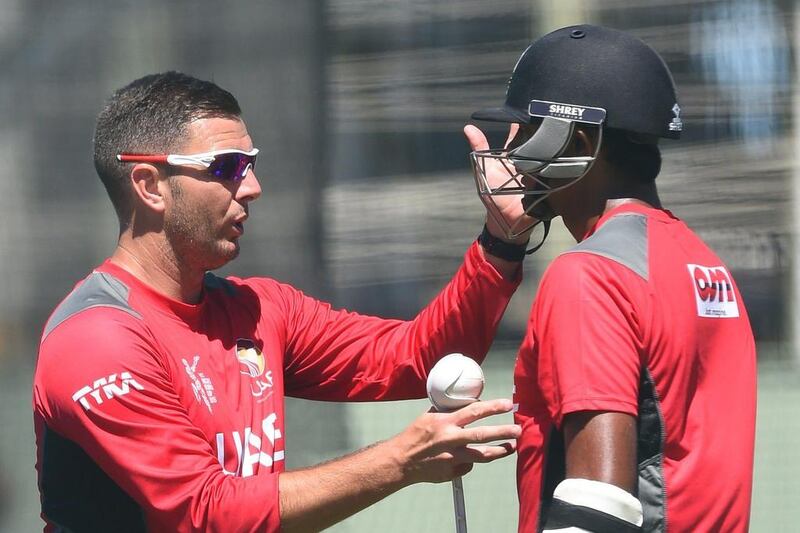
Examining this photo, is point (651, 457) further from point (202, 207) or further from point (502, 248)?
point (202, 207)

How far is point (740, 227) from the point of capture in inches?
158

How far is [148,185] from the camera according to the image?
2.76m

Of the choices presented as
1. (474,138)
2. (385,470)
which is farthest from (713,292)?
(474,138)

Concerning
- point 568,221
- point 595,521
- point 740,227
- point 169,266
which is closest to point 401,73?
point 740,227

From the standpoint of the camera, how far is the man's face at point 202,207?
275cm

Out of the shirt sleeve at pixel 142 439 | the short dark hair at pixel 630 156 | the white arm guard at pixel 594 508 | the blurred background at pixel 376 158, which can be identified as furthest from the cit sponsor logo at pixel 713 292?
the blurred background at pixel 376 158

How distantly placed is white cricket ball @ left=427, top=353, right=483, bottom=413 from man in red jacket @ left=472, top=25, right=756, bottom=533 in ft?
0.44

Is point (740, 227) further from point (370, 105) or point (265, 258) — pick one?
point (265, 258)

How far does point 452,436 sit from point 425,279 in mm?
1813

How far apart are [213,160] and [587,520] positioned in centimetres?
130

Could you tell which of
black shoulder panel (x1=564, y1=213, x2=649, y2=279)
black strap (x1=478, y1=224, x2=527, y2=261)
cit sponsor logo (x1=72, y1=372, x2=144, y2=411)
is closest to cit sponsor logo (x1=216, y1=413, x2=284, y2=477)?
cit sponsor logo (x1=72, y1=372, x2=144, y2=411)

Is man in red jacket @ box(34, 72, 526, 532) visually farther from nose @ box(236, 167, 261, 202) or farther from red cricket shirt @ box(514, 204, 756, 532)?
red cricket shirt @ box(514, 204, 756, 532)

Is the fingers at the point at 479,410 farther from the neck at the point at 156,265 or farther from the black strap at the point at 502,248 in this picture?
the neck at the point at 156,265

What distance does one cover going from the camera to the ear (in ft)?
8.98
